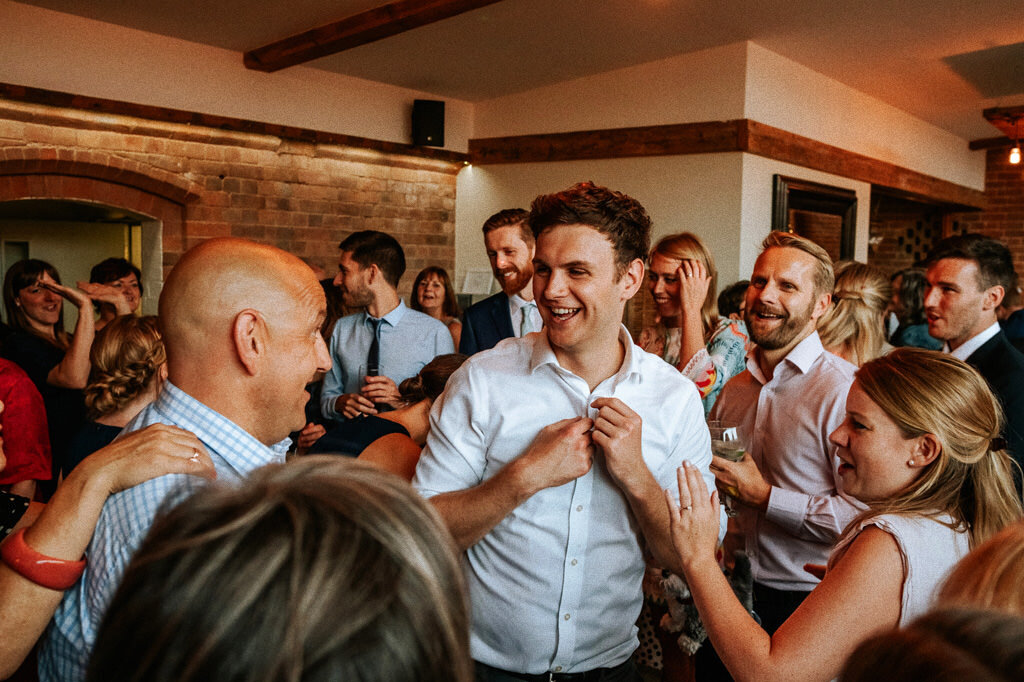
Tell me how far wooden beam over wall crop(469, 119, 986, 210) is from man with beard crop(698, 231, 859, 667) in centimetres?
449

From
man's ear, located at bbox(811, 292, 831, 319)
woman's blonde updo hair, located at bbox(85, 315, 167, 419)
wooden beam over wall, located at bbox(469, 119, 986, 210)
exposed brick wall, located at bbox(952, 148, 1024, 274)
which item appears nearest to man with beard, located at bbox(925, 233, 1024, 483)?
man's ear, located at bbox(811, 292, 831, 319)

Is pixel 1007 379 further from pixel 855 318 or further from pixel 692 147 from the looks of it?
pixel 692 147

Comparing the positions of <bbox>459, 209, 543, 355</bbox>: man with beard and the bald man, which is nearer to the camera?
the bald man

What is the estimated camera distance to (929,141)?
1016cm

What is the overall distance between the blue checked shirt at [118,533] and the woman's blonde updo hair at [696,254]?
2475 millimetres

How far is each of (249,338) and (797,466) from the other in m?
1.57

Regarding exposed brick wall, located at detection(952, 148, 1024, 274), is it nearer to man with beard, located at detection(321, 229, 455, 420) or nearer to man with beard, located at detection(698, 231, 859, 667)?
man with beard, located at detection(321, 229, 455, 420)

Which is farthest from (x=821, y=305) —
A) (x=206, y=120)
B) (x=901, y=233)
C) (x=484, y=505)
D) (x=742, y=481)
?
(x=901, y=233)

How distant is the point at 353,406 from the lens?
137 inches

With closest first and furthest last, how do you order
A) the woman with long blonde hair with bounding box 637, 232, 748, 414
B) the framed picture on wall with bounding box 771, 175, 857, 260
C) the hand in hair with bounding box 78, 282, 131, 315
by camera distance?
the woman with long blonde hair with bounding box 637, 232, 748, 414, the hand in hair with bounding box 78, 282, 131, 315, the framed picture on wall with bounding box 771, 175, 857, 260

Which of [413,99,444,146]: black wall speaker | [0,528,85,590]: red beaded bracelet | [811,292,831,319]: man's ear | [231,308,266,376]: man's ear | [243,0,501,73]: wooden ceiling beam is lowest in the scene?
[0,528,85,590]: red beaded bracelet

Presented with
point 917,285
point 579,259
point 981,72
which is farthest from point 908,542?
point 981,72

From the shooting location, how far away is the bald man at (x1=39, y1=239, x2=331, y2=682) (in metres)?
1.35

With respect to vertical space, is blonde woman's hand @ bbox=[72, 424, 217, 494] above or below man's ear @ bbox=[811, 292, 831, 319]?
below
